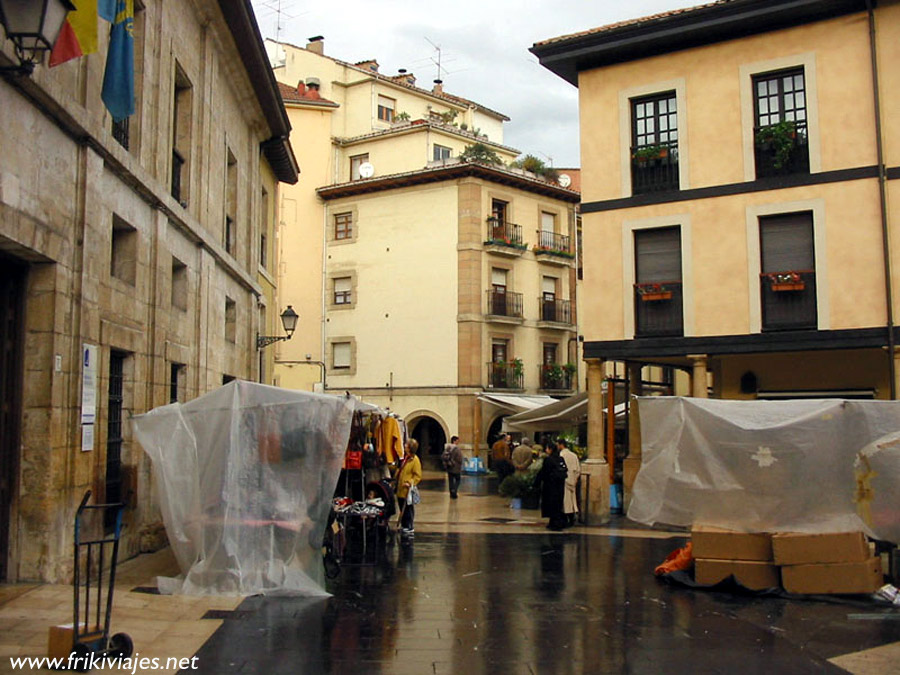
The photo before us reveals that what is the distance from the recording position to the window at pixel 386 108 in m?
41.8

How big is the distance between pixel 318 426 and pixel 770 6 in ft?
38.7

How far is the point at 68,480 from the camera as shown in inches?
351

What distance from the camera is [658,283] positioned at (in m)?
17.3

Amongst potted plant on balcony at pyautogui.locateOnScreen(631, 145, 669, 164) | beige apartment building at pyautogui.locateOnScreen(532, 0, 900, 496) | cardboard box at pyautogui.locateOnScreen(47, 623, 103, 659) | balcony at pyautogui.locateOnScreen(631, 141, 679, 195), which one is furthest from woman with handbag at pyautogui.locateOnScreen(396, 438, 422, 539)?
cardboard box at pyautogui.locateOnScreen(47, 623, 103, 659)

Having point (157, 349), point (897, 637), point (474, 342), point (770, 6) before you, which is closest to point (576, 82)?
point (770, 6)

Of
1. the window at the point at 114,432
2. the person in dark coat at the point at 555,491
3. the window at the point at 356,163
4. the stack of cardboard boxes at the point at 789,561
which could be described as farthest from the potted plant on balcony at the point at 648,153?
the window at the point at 356,163

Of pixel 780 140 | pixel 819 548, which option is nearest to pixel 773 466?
pixel 819 548

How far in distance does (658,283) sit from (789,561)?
826 cm

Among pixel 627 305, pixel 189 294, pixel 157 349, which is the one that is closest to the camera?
pixel 157 349

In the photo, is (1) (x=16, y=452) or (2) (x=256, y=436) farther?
(2) (x=256, y=436)

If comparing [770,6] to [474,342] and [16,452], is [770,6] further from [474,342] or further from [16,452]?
[474,342]

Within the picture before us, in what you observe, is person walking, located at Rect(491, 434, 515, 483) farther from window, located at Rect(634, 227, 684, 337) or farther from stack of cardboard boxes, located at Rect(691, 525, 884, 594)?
stack of cardboard boxes, located at Rect(691, 525, 884, 594)

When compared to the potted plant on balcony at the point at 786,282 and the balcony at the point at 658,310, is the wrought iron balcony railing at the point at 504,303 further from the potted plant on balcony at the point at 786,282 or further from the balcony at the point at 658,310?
the potted plant on balcony at the point at 786,282

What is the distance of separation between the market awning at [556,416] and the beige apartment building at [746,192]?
8.14 feet
